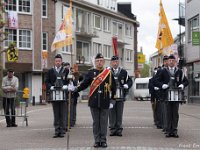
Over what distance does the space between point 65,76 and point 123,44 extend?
2201 inches

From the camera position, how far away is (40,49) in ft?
161

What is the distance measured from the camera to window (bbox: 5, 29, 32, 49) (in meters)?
46.9

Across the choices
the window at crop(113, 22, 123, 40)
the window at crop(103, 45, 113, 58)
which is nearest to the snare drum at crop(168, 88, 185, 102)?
the window at crop(103, 45, 113, 58)

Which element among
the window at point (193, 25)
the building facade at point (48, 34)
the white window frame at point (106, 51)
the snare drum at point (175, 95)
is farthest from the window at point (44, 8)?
the snare drum at point (175, 95)

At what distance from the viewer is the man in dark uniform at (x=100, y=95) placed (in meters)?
11.5

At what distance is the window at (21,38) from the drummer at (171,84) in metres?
34.6

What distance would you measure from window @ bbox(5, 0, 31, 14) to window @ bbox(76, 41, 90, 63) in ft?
32.6

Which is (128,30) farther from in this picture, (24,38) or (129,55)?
(24,38)

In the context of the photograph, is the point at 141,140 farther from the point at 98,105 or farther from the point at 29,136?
the point at 29,136

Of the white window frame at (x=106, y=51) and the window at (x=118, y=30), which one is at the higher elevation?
the window at (x=118, y=30)

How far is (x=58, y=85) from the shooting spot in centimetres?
1359

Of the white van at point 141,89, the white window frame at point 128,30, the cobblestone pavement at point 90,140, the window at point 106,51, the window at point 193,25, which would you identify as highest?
the white window frame at point 128,30

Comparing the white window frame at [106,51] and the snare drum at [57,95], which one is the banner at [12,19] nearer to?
the white window frame at [106,51]

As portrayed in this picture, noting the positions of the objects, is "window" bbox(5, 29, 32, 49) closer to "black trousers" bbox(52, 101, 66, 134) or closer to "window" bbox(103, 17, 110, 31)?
"window" bbox(103, 17, 110, 31)
